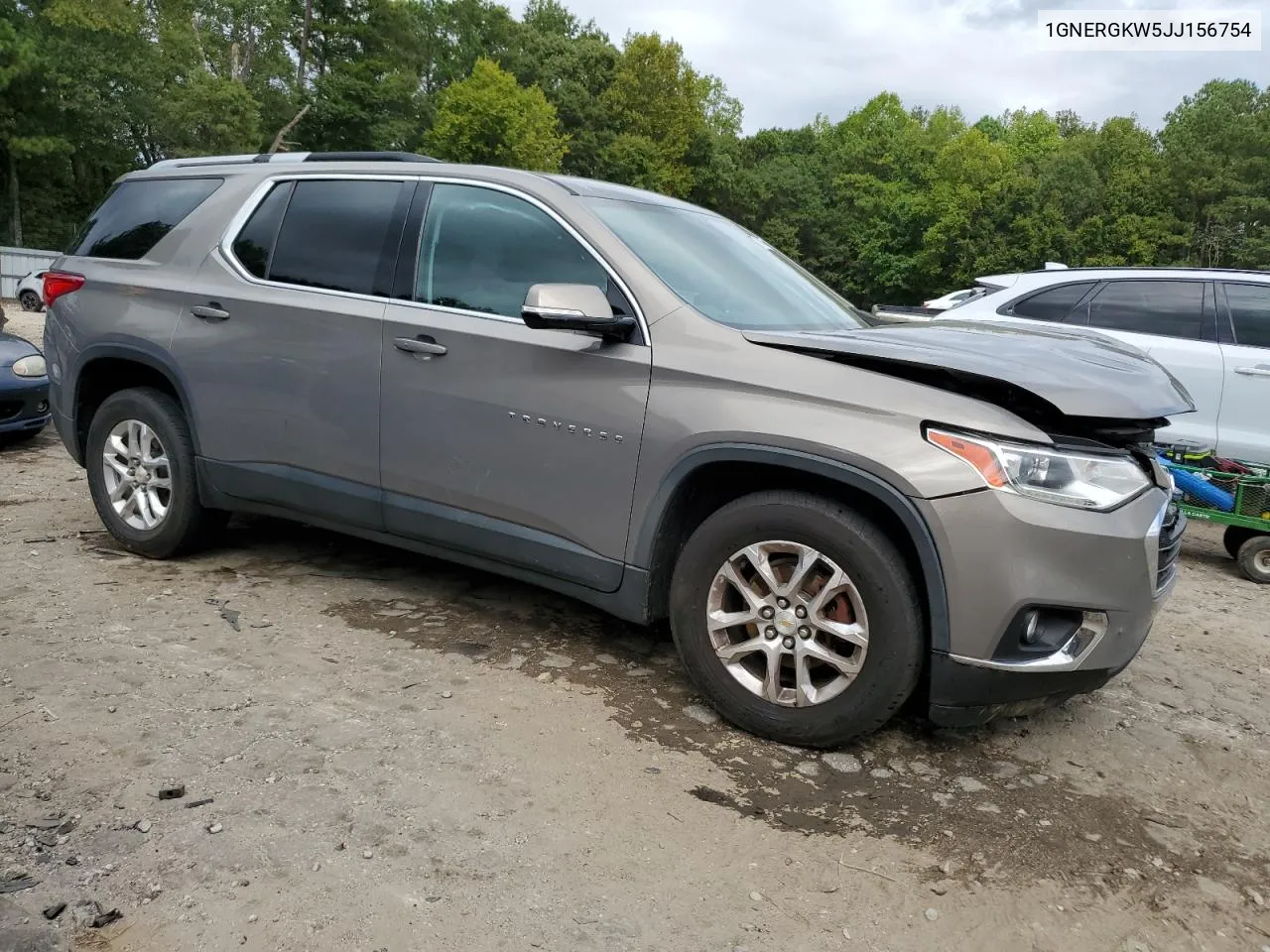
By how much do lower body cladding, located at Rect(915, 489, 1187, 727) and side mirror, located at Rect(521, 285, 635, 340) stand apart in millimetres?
1201

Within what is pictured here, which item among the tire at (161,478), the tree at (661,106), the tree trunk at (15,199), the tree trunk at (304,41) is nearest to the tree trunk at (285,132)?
the tree trunk at (304,41)

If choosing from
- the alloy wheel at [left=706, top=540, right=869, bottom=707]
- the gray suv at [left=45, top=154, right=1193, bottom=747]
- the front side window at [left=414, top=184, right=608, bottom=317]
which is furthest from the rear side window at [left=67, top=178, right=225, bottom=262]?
the alloy wheel at [left=706, top=540, right=869, bottom=707]

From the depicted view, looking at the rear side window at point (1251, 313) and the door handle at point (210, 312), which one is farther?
the rear side window at point (1251, 313)

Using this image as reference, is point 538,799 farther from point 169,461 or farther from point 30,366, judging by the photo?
point 30,366

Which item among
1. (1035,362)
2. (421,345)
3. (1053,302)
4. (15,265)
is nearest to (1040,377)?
(1035,362)

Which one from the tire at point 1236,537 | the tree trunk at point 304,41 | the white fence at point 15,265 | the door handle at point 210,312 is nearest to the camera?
the door handle at point 210,312

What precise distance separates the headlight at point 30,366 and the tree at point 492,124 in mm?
37596

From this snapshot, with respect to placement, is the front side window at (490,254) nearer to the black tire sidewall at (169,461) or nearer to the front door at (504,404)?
the front door at (504,404)

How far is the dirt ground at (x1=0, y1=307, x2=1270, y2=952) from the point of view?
240cm

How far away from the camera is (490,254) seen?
3891 millimetres

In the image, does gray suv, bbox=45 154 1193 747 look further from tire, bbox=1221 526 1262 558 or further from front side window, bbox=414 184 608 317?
tire, bbox=1221 526 1262 558

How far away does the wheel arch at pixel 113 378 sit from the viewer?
4.61 m

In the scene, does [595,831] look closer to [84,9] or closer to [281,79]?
[84,9]

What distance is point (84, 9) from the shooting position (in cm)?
3375
